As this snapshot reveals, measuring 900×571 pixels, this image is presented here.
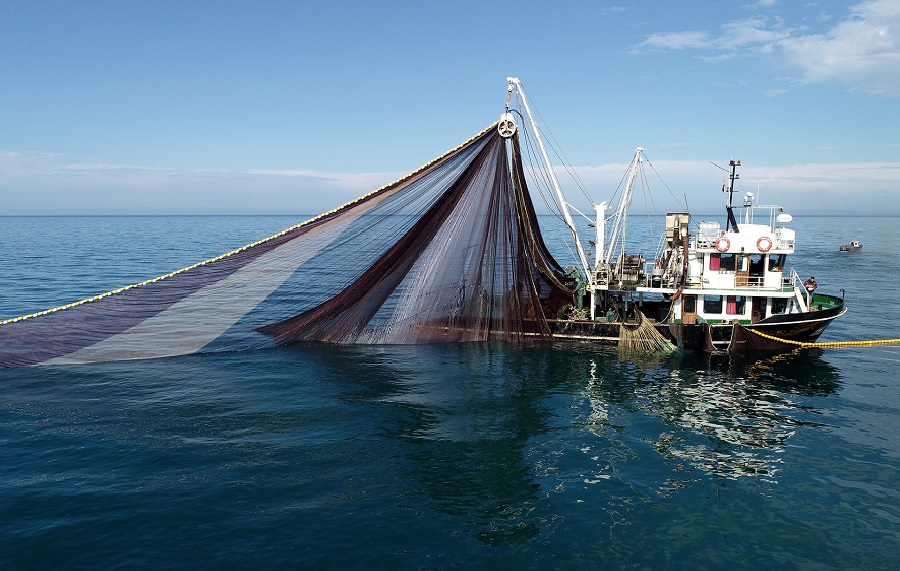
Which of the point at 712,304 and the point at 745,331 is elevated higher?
the point at 712,304

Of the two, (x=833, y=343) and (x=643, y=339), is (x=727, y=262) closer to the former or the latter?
(x=643, y=339)

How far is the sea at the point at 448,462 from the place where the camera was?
14.7m

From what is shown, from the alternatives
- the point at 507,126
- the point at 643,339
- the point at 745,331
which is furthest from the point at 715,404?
the point at 507,126

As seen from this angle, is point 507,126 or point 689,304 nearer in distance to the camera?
point 507,126

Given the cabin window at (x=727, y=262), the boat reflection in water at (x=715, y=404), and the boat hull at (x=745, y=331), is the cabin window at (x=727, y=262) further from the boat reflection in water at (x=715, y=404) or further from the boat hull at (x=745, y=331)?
the boat reflection in water at (x=715, y=404)

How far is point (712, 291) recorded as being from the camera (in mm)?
32875

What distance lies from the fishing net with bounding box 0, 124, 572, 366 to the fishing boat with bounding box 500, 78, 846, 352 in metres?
3.12

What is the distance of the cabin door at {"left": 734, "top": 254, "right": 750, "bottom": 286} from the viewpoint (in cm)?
3312

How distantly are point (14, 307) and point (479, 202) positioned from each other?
35.8 meters

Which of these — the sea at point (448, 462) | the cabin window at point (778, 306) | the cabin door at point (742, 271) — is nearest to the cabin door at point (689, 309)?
the cabin door at point (742, 271)

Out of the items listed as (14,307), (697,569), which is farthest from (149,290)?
(14,307)

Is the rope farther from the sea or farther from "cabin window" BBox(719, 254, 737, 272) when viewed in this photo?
"cabin window" BBox(719, 254, 737, 272)

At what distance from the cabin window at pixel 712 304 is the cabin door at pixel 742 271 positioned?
1.37 meters

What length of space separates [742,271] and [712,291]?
2.25 metres
